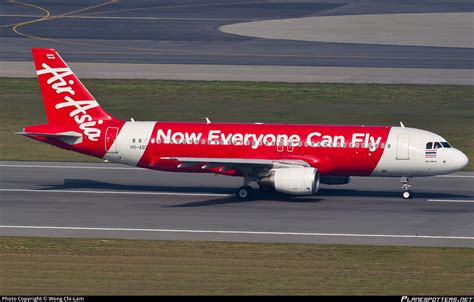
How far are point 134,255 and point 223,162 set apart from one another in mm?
12114

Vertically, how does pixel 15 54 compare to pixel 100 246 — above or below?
above

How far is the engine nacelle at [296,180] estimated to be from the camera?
5569cm

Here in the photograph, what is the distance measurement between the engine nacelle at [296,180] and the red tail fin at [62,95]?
1057 centimetres

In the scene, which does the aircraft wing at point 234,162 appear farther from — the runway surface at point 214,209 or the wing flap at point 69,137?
the wing flap at point 69,137

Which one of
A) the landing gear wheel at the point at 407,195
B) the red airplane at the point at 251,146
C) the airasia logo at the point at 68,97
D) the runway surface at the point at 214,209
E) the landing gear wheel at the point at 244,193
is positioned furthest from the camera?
the airasia logo at the point at 68,97

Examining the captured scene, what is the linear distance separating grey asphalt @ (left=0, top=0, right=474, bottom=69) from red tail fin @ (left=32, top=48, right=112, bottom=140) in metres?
41.5

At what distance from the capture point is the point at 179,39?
374 ft

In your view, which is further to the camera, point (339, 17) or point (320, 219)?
point (339, 17)

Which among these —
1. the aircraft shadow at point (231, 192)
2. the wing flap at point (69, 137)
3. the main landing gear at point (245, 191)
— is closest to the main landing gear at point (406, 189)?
the aircraft shadow at point (231, 192)

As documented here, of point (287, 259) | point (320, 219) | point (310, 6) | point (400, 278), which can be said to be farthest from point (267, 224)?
point (310, 6)

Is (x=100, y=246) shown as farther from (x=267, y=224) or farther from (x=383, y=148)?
(x=383, y=148)

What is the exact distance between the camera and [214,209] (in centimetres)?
5566

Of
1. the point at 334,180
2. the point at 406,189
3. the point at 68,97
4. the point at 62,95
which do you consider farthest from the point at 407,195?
the point at 62,95

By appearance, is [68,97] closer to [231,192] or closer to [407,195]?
[231,192]
